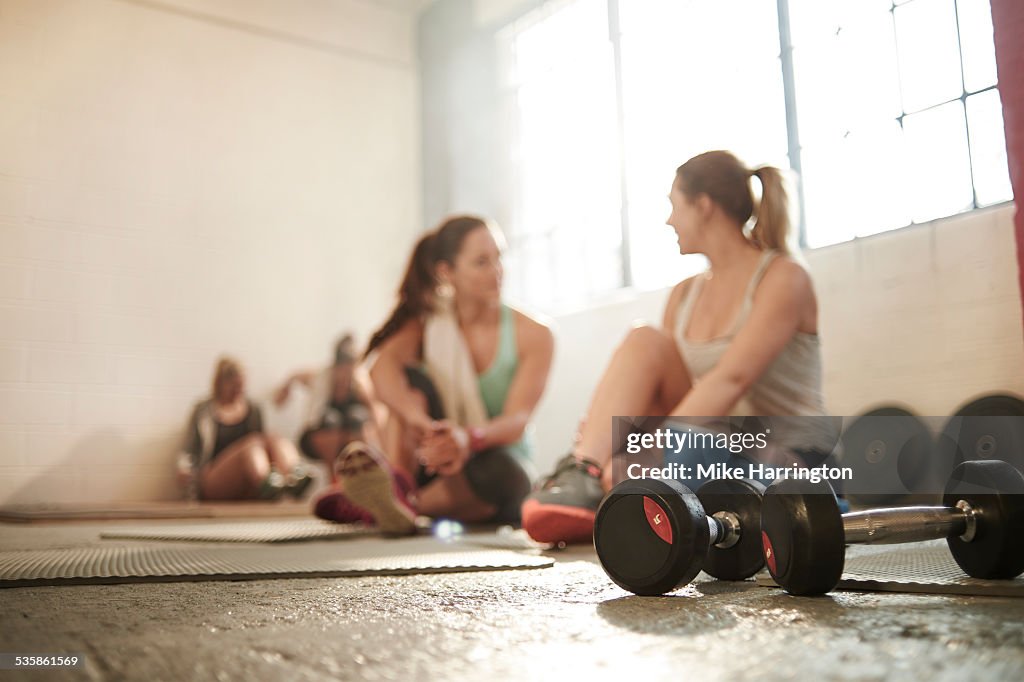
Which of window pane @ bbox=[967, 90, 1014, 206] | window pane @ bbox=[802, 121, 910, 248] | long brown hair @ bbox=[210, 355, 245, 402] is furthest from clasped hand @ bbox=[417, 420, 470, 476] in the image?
long brown hair @ bbox=[210, 355, 245, 402]

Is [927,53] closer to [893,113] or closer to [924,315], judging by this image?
[893,113]

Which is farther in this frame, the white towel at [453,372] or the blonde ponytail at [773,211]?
the white towel at [453,372]

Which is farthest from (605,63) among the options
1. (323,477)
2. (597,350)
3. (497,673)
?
(497,673)

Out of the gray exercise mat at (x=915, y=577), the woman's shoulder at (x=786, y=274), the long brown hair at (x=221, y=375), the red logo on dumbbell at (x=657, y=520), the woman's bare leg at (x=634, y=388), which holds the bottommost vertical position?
the gray exercise mat at (x=915, y=577)

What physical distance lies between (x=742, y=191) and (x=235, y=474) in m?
3.12

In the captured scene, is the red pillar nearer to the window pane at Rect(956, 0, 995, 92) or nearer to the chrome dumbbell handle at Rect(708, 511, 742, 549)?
the window pane at Rect(956, 0, 995, 92)

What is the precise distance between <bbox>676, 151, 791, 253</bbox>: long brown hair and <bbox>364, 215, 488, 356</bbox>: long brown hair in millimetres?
859

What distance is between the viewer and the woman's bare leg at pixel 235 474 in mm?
4016

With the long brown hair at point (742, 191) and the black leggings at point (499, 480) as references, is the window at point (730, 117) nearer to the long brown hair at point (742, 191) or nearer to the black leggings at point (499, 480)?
the long brown hair at point (742, 191)

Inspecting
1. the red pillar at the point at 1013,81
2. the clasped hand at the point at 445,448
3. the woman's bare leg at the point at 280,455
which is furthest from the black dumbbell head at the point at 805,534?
the woman's bare leg at the point at 280,455

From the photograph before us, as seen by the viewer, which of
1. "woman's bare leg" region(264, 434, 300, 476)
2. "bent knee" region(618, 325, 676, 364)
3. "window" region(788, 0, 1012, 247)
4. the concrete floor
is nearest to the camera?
the concrete floor

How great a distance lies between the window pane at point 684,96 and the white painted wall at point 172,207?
1.24m

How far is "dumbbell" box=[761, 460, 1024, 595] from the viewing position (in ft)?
2.53

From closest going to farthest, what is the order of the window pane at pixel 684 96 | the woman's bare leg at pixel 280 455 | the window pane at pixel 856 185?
1. the window pane at pixel 856 185
2. the window pane at pixel 684 96
3. the woman's bare leg at pixel 280 455
